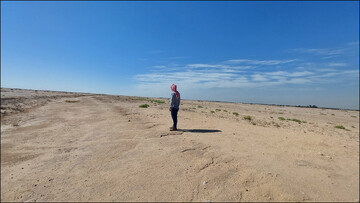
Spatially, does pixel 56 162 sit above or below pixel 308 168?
below

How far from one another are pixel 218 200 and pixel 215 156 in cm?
215

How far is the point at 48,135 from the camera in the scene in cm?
843

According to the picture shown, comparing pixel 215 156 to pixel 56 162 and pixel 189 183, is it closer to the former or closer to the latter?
pixel 189 183

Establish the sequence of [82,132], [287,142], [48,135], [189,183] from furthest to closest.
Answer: [82,132]
[48,135]
[287,142]
[189,183]

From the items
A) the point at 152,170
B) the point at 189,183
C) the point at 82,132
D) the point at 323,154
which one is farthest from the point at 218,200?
the point at 82,132

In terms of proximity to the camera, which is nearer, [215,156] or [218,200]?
[218,200]

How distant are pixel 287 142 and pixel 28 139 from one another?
1051cm

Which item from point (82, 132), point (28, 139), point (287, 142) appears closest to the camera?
point (287, 142)

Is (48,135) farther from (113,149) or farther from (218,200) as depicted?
→ (218,200)

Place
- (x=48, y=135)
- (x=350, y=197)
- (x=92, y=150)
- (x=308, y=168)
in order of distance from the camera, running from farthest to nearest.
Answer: (x=48, y=135)
(x=92, y=150)
(x=308, y=168)
(x=350, y=197)

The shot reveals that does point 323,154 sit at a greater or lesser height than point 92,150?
greater

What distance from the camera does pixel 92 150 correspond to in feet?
21.4

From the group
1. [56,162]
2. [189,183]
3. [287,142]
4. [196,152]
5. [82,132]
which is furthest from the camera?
[82,132]

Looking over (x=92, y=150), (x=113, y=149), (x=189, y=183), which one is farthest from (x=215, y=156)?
(x=92, y=150)
